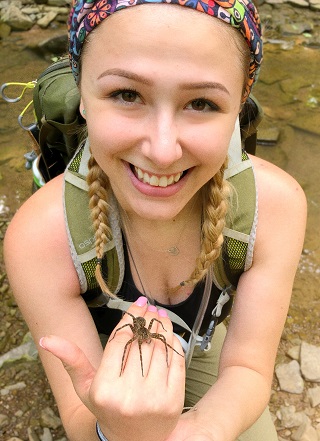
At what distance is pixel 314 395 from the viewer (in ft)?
11.7

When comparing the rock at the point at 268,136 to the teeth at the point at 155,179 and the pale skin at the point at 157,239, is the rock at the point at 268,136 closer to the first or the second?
the pale skin at the point at 157,239

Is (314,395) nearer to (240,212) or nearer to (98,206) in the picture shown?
(240,212)

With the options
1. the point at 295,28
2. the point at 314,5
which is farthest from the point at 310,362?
the point at 314,5

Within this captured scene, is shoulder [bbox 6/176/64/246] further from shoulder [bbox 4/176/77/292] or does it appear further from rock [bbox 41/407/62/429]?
rock [bbox 41/407/62/429]

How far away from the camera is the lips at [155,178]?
6.37 ft

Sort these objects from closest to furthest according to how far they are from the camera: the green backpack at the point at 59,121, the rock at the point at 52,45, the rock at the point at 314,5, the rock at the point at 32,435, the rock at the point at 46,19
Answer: the green backpack at the point at 59,121
the rock at the point at 32,435
the rock at the point at 52,45
the rock at the point at 46,19
the rock at the point at 314,5

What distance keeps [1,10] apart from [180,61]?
23.6 feet

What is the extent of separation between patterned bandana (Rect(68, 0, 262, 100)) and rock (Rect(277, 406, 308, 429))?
240 cm

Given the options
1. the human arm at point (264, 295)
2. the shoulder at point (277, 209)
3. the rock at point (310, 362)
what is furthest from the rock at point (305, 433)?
the shoulder at point (277, 209)

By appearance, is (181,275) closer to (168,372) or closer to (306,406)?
(168,372)

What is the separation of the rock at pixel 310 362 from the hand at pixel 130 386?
7.09ft

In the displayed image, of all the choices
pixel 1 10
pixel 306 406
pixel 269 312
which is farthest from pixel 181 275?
pixel 1 10

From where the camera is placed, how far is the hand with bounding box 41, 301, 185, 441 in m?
1.64

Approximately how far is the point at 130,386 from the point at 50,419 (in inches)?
78.4
